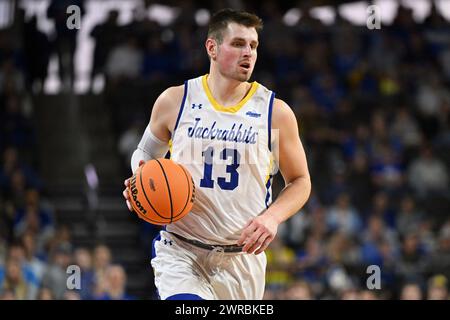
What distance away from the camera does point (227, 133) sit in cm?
634

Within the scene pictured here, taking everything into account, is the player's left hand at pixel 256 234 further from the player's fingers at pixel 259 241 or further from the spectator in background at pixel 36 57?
the spectator in background at pixel 36 57

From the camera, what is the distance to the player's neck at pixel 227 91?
6.50m

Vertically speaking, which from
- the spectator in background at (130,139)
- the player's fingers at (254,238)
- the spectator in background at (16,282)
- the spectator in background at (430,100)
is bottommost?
the player's fingers at (254,238)

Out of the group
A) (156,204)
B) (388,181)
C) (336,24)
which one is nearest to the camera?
(156,204)

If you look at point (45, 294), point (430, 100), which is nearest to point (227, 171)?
point (45, 294)

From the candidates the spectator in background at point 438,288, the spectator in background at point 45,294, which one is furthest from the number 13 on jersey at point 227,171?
the spectator in background at point 438,288

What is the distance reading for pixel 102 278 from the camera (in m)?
11.4

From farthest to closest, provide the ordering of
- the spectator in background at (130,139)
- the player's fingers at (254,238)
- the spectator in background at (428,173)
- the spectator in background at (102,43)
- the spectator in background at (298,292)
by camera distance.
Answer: the spectator in background at (102,43), the spectator in background at (428,173), the spectator in background at (130,139), the spectator in background at (298,292), the player's fingers at (254,238)

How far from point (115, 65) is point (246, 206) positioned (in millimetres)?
10324

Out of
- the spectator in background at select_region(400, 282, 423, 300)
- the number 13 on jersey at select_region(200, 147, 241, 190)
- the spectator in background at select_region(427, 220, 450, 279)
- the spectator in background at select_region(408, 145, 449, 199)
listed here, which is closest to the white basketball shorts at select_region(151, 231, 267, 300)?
the number 13 on jersey at select_region(200, 147, 241, 190)

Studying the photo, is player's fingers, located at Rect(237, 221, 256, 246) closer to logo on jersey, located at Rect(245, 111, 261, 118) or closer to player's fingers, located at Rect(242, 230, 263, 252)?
player's fingers, located at Rect(242, 230, 263, 252)

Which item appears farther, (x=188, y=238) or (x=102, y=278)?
(x=102, y=278)
